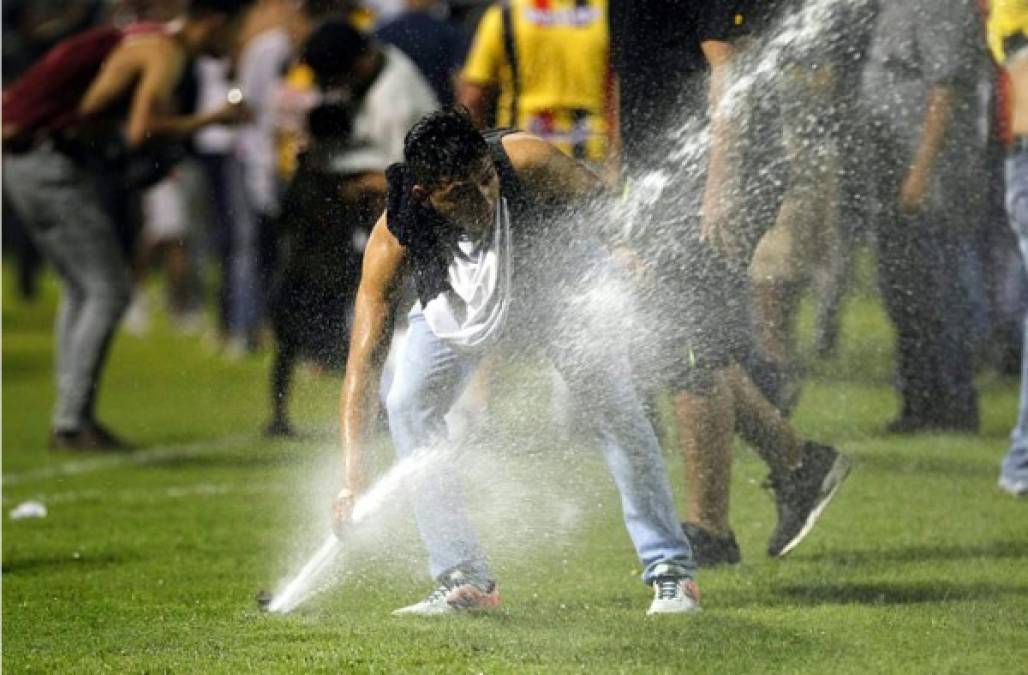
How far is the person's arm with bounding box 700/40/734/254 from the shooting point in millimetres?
6273

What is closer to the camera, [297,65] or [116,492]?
[116,492]

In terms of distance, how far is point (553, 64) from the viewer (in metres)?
8.48

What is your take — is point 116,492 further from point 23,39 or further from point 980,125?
point 23,39

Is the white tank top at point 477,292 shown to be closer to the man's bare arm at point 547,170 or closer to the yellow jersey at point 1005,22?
the man's bare arm at point 547,170

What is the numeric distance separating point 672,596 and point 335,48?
4.46 metres

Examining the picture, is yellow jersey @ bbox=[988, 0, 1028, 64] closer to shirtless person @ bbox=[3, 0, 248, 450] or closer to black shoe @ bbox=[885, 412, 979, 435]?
black shoe @ bbox=[885, 412, 979, 435]

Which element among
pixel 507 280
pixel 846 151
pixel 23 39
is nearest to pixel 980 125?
pixel 846 151

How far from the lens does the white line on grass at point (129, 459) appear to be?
9.55m

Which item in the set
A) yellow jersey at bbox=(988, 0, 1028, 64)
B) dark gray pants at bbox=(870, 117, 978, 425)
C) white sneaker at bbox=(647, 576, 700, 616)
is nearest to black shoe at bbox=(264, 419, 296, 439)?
white sneaker at bbox=(647, 576, 700, 616)

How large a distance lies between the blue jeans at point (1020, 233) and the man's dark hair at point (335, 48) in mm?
3241

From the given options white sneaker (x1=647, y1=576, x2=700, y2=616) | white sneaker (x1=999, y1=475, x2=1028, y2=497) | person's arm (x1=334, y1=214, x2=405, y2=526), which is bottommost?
white sneaker (x1=999, y1=475, x2=1028, y2=497)

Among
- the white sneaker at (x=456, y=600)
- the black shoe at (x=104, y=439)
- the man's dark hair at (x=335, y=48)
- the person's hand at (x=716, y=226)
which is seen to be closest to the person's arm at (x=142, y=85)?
the man's dark hair at (x=335, y=48)

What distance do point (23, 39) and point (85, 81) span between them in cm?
792

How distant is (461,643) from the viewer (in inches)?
215
